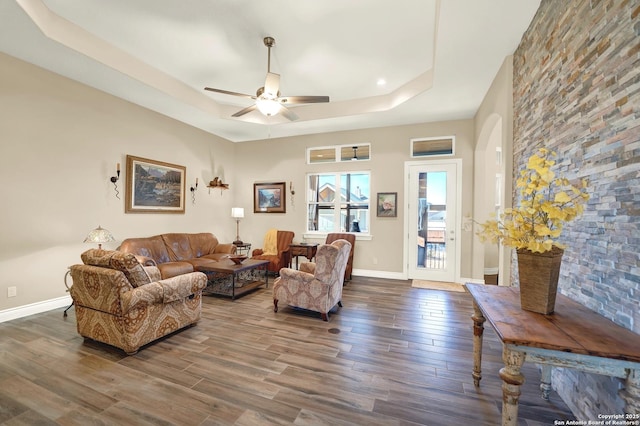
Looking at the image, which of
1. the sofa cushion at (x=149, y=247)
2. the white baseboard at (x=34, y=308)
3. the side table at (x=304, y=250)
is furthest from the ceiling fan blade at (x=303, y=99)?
the white baseboard at (x=34, y=308)

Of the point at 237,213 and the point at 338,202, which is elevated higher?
the point at 338,202

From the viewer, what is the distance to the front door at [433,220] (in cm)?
527

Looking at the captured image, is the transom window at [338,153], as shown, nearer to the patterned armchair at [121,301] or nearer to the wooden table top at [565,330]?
the patterned armchair at [121,301]

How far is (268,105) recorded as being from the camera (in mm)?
3467

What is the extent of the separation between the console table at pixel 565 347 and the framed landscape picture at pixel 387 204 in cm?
413

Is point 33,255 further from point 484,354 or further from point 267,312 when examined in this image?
point 484,354

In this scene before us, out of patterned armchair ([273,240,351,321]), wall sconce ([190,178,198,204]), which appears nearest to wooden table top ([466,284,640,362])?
patterned armchair ([273,240,351,321])

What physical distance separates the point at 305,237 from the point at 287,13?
174 inches

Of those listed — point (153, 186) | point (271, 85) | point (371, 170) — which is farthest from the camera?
point (371, 170)

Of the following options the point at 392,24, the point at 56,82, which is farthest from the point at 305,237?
the point at 56,82

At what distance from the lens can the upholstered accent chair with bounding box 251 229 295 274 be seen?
18.9 ft

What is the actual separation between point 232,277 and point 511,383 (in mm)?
3806

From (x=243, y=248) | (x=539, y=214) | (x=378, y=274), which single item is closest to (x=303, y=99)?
(x=539, y=214)

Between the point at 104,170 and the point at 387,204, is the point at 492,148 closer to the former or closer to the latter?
the point at 387,204
